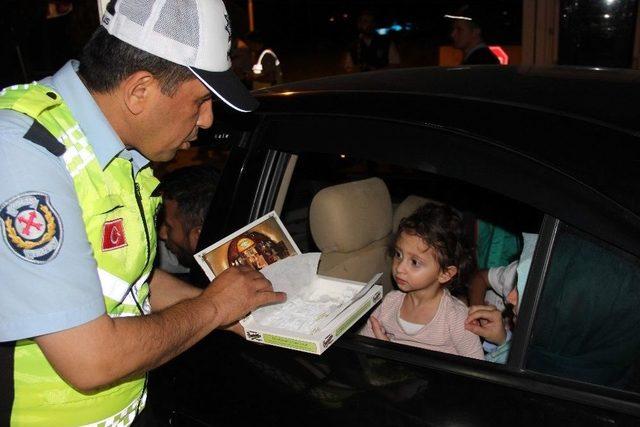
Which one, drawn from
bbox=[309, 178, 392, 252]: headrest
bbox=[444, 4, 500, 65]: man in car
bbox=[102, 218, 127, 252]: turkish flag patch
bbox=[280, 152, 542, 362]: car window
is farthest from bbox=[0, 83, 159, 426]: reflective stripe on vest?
bbox=[444, 4, 500, 65]: man in car

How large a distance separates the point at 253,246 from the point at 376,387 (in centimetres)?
54

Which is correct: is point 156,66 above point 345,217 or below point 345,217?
above

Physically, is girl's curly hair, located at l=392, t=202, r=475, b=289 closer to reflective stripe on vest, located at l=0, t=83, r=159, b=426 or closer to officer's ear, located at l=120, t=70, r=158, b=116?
reflective stripe on vest, located at l=0, t=83, r=159, b=426

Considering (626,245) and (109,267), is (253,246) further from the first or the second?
(626,245)

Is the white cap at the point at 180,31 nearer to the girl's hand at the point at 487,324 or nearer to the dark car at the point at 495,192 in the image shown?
the dark car at the point at 495,192

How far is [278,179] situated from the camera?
6.91ft

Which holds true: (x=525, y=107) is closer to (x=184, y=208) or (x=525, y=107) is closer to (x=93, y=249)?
(x=93, y=249)

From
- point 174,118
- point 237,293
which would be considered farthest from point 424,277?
point 174,118

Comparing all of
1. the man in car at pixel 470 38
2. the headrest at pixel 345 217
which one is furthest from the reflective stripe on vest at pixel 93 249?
the man in car at pixel 470 38

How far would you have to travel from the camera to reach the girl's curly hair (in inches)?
92.4

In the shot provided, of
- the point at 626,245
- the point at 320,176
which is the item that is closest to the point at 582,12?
the point at 320,176

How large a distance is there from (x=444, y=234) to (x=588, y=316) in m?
0.97

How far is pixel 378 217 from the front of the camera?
8.29 ft

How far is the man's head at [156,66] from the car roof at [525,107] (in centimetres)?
39
